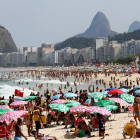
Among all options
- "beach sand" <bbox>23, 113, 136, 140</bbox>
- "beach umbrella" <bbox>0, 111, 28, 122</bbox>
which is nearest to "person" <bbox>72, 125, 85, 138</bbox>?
"beach sand" <bbox>23, 113, 136, 140</bbox>

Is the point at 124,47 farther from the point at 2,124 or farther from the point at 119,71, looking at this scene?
the point at 2,124

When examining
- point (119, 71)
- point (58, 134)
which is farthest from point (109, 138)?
point (119, 71)

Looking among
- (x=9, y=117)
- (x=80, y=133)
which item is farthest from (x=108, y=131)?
(x=9, y=117)

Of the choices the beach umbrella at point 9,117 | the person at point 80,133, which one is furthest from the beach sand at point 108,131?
the beach umbrella at point 9,117

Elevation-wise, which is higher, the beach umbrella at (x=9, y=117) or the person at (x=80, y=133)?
the beach umbrella at (x=9, y=117)

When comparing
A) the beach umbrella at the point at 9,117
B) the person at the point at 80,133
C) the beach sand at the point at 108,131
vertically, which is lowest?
the beach sand at the point at 108,131

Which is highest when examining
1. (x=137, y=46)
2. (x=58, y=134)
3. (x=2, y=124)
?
(x=137, y=46)

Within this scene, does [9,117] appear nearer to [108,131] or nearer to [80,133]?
[80,133]

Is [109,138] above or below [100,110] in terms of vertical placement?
below

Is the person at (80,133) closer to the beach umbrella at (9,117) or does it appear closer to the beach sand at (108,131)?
the beach sand at (108,131)

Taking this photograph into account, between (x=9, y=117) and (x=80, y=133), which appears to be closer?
(x=9, y=117)

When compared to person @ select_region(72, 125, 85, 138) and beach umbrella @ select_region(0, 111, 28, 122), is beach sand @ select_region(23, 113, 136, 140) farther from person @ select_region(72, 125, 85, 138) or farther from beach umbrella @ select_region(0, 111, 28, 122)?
beach umbrella @ select_region(0, 111, 28, 122)
